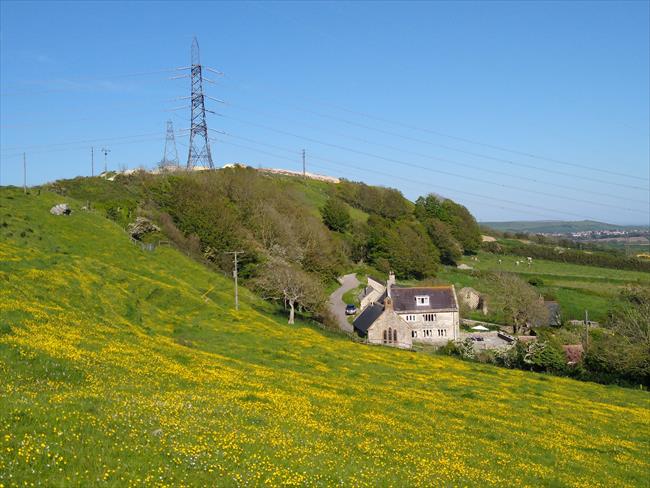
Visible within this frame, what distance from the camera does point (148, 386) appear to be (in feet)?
71.0

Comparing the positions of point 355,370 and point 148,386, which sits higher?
point 148,386

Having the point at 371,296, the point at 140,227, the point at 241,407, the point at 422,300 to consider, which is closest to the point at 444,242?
the point at 371,296

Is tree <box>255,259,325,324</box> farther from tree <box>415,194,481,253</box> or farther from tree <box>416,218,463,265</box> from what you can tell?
tree <box>415,194,481,253</box>

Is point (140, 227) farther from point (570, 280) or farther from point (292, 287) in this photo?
point (570, 280)

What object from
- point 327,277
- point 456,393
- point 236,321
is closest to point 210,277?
point 236,321

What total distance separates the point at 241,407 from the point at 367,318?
61553mm

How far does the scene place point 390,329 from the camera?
75.9 meters

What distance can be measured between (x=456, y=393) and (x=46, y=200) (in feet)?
217

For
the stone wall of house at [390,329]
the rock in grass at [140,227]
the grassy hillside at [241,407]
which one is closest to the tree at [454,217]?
the stone wall of house at [390,329]

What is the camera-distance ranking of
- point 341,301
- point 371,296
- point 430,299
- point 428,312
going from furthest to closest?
point 341,301, point 371,296, point 430,299, point 428,312

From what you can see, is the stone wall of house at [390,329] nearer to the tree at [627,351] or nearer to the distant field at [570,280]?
the tree at [627,351]

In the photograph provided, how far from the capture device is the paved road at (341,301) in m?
89.8

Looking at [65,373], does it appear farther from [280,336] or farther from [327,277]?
[327,277]

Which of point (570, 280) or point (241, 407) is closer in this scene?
point (241, 407)
